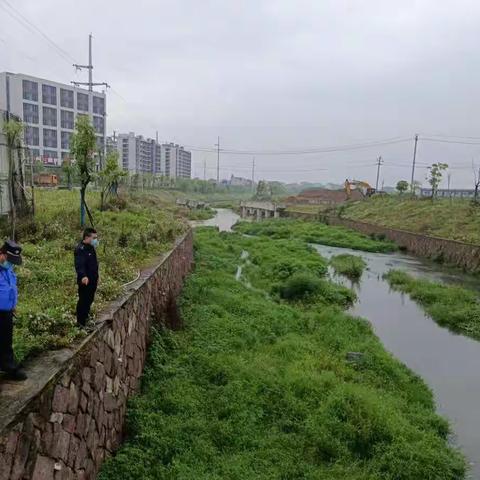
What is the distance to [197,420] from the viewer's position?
7.07 m

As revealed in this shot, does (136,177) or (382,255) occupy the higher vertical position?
(136,177)

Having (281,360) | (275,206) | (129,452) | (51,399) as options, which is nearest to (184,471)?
(129,452)

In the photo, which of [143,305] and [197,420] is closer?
[197,420]

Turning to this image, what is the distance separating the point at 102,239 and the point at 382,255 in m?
25.2

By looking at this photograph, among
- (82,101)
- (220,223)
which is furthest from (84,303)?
(82,101)

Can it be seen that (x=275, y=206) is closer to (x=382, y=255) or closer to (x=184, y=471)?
(x=382, y=255)

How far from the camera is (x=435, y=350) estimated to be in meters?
13.4

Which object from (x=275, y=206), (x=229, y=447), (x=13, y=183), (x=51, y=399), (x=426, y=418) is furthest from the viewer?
(x=275, y=206)

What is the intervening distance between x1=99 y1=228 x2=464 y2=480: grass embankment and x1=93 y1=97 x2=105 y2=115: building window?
2800 inches

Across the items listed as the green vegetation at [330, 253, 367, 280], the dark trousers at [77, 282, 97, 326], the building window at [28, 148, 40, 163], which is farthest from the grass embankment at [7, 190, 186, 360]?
the green vegetation at [330, 253, 367, 280]

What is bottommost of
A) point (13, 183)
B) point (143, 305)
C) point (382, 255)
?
point (382, 255)

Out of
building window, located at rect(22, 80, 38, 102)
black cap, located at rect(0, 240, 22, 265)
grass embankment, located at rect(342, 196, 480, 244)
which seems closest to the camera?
black cap, located at rect(0, 240, 22, 265)

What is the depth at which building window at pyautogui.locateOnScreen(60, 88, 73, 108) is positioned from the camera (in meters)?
71.4

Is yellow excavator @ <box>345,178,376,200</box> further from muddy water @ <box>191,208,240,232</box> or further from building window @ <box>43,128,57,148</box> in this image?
building window @ <box>43,128,57,148</box>
